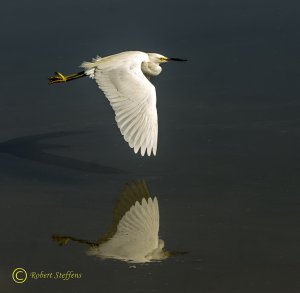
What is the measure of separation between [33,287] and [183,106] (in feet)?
9.51

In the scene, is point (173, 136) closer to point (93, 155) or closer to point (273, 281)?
point (93, 155)

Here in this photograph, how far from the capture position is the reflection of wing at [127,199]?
5090mm

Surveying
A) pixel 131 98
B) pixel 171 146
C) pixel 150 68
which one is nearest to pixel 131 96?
pixel 131 98

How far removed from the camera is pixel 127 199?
5.42m

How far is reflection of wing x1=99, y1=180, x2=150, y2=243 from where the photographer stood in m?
5.09

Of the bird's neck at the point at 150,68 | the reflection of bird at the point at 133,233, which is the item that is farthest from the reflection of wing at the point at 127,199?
the bird's neck at the point at 150,68

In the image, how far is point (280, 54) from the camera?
795cm

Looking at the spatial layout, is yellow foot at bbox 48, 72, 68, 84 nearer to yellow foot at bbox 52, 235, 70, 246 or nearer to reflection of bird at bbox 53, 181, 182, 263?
reflection of bird at bbox 53, 181, 182, 263

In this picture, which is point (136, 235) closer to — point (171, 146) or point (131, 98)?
point (131, 98)

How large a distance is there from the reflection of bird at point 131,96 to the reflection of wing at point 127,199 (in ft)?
0.74

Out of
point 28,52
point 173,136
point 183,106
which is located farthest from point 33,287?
point 28,52


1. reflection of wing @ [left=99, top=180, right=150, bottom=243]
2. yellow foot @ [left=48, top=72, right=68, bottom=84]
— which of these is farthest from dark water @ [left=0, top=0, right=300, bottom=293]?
yellow foot @ [left=48, top=72, right=68, bottom=84]

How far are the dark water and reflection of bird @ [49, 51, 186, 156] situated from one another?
0.29m

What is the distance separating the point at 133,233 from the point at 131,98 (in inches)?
45.3
